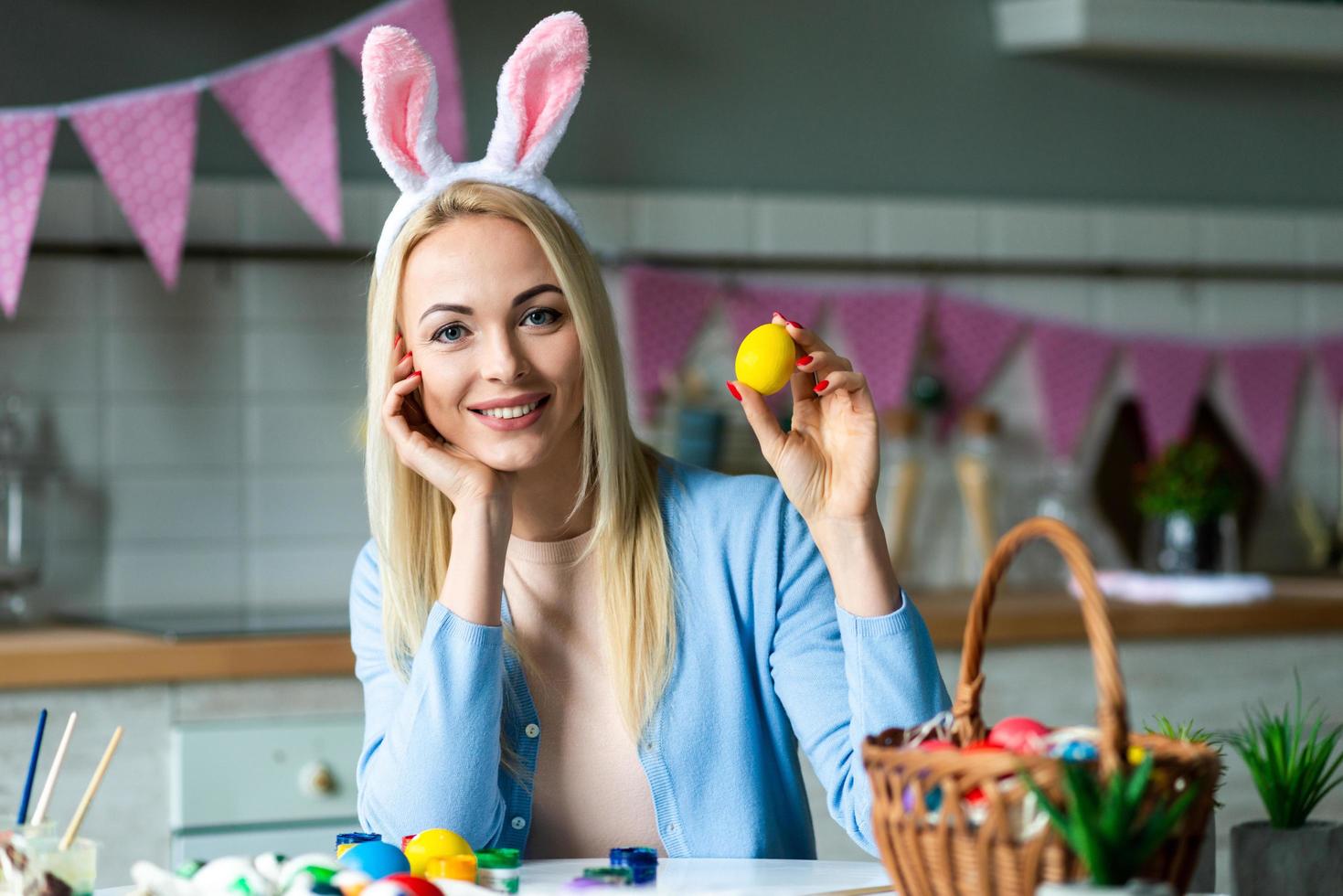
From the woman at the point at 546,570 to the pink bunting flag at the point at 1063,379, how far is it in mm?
1714

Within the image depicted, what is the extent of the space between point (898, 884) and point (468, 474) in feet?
2.21

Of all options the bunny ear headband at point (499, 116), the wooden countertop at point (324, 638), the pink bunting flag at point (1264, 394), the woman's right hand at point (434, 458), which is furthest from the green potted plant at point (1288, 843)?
the pink bunting flag at point (1264, 394)

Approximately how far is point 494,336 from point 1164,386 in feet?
6.85

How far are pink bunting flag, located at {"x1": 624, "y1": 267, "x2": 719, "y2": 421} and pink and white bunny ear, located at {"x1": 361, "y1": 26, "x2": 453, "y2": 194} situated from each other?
1399 mm

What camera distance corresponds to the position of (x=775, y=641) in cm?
161

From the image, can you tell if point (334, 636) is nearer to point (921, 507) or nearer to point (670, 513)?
point (670, 513)

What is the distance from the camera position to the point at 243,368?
2.89 metres

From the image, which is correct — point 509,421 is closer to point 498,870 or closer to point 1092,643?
point 498,870

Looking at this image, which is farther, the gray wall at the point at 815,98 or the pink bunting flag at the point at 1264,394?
the pink bunting flag at the point at 1264,394

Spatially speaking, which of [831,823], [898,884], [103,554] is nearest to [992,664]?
[831,823]

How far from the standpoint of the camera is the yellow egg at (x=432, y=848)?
1.25 meters

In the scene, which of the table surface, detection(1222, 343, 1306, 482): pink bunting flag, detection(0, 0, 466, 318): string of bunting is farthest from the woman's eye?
detection(1222, 343, 1306, 482): pink bunting flag

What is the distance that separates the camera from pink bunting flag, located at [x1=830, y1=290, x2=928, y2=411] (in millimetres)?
3180

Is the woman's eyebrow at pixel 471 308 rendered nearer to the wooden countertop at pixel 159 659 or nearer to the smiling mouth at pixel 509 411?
the smiling mouth at pixel 509 411
